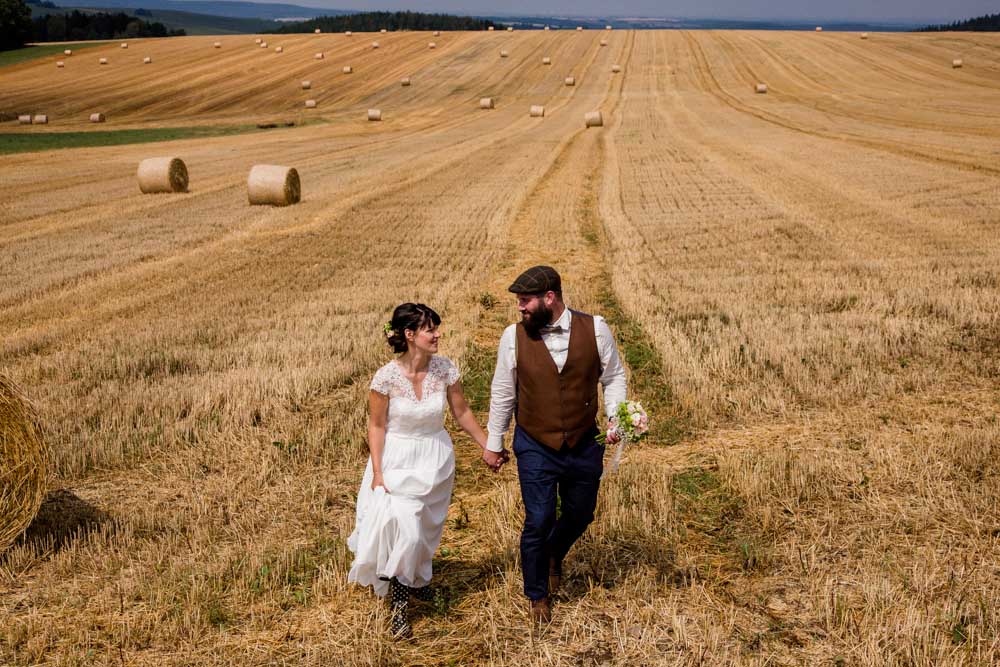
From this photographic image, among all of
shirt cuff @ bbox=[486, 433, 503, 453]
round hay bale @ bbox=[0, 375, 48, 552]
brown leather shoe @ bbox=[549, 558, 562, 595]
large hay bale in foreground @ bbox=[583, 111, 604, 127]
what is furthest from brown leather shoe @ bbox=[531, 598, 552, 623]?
large hay bale in foreground @ bbox=[583, 111, 604, 127]

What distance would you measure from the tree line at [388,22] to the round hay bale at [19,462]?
412 feet

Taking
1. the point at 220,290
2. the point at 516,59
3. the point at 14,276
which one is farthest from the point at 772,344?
the point at 516,59

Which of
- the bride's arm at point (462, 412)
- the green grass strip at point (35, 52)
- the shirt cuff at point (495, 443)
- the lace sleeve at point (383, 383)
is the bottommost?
the shirt cuff at point (495, 443)

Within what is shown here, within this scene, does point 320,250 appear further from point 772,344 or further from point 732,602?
point 732,602

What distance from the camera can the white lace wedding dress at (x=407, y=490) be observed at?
514 centimetres

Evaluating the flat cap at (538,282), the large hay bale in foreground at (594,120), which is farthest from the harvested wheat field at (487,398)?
the large hay bale in foreground at (594,120)

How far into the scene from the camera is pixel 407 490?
5.20m

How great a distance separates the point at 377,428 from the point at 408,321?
0.69m

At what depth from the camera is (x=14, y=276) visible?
1516cm

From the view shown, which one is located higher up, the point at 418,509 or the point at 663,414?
the point at 418,509

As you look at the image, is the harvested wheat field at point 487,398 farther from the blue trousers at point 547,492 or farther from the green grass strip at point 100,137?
the green grass strip at point 100,137

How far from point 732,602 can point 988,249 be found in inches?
485

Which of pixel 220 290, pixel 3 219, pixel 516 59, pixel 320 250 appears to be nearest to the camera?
pixel 220 290

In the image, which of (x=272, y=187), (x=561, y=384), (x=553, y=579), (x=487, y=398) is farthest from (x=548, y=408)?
(x=272, y=187)
